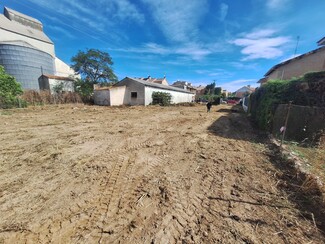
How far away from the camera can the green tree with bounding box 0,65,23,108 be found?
1322cm

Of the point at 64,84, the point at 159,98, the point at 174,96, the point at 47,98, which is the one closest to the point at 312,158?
the point at 159,98

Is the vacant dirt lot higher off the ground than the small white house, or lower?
lower

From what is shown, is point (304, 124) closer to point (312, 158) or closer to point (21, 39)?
point (312, 158)

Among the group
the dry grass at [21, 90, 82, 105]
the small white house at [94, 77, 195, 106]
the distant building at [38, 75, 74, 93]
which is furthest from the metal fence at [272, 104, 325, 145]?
the distant building at [38, 75, 74, 93]

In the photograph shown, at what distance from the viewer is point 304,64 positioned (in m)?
11.6

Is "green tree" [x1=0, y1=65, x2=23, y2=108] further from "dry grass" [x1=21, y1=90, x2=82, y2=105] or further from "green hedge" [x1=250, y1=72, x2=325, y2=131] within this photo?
"green hedge" [x1=250, y1=72, x2=325, y2=131]

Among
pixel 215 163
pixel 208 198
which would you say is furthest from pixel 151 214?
pixel 215 163

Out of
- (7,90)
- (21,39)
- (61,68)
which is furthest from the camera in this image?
(61,68)

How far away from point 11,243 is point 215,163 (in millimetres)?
3794

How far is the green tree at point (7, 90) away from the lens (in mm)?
13220

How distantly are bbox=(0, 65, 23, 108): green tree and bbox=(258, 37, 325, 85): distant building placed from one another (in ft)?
78.9

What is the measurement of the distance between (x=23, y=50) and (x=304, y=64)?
117 feet

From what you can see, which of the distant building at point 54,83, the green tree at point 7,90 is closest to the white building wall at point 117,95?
the green tree at point 7,90

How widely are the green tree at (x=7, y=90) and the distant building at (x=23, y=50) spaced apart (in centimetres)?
1333
